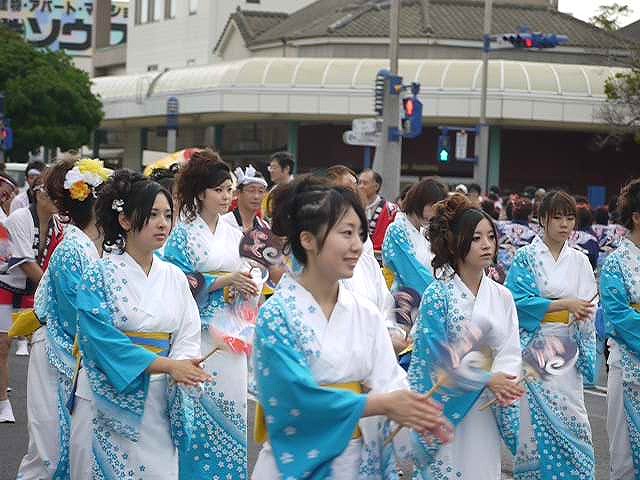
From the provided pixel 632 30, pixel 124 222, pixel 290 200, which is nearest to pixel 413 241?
pixel 124 222

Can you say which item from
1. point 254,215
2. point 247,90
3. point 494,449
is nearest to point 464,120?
point 247,90

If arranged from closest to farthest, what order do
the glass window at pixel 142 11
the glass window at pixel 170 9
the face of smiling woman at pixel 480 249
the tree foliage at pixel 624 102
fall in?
the face of smiling woman at pixel 480 249 → the tree foliage at pixel 624 102 → the glass window at pixel 170 9 → the glass window at pixel 142 11

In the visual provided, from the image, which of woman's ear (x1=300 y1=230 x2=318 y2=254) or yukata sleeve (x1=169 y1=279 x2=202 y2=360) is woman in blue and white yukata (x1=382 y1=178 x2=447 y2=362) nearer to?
yukata sleeve (x1=169 y1=279 x2=202 y2=360)

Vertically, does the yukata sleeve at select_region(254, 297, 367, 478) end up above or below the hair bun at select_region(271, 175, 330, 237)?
below

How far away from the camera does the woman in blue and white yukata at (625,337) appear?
→ 24.7ft

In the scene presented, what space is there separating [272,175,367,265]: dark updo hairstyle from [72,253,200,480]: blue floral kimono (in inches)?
50.9

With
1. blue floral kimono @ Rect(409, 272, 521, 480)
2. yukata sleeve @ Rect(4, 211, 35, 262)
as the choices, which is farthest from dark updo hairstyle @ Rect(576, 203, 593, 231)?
blue floral kimono @ Rect(409, 272, 521, 480)

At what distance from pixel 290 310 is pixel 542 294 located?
3641 millimetres

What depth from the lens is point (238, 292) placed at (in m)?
7.48

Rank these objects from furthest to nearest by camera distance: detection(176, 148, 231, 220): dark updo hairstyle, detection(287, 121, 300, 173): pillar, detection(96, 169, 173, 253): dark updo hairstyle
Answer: detection(287, 121, 300, 173): pillar < detection(176, 148, 231, 220): dark updo hairstyle < detection(96, 169, 173, 253): dark updo hairstyle

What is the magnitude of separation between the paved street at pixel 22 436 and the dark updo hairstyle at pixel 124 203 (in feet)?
8.75

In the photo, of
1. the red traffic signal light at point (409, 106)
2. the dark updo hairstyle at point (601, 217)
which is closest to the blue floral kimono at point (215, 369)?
the dark updo hairstyle at point (601, 217)

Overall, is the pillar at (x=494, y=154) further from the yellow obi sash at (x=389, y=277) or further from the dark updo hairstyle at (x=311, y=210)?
the dark updo hairstyle at (x=311, y=210)

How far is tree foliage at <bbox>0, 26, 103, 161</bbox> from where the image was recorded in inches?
1631
